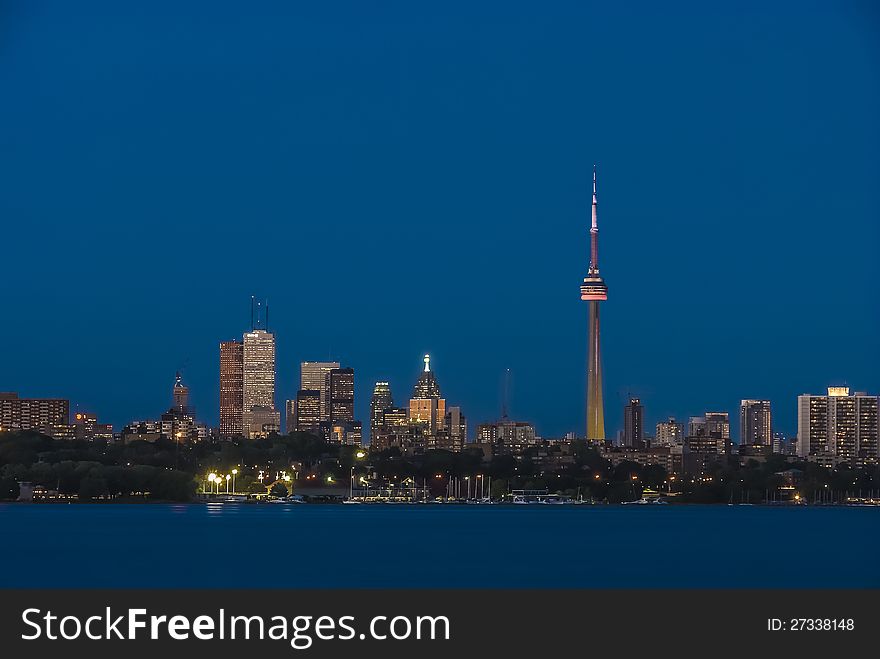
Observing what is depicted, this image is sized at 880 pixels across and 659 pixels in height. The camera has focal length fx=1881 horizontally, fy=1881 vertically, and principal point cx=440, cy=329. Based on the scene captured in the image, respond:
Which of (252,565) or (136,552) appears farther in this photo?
(136,552)

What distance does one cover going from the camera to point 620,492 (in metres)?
183

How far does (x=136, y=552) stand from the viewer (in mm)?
83750

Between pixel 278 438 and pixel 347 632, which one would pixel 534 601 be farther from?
pixel 278 438

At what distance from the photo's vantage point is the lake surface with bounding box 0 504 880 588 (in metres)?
67.2

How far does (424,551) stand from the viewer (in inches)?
3445

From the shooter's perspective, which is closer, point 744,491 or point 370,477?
point 744,491

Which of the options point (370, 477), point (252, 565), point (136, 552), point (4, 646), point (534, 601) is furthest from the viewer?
point (370, 477)

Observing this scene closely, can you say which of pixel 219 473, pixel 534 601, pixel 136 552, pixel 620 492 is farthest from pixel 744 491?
pixel 534 601

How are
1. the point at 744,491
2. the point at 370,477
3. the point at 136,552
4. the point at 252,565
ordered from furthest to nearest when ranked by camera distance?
the point at 370,477 → the point at 744,491 → the point at 136,552 → the point at 252,565

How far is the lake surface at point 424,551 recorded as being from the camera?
6719cm

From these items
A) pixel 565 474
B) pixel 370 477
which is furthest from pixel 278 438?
pixel 565 474

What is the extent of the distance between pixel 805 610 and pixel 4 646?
16.5 meters

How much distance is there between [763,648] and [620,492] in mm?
148461

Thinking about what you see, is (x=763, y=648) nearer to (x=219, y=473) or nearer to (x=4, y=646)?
(x=4, y=646)
